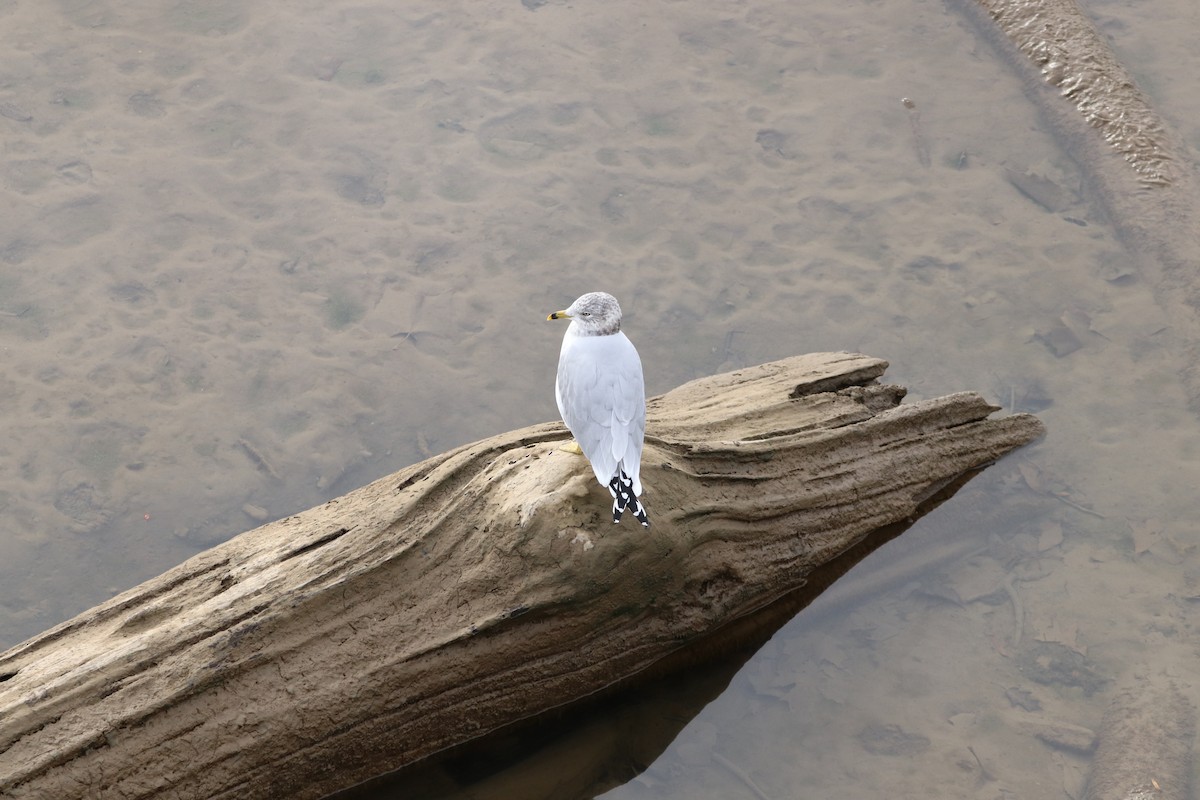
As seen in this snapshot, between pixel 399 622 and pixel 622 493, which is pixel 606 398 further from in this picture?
pixel 399 622

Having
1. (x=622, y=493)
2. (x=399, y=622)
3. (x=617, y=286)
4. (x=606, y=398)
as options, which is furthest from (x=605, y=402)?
(x=617, y=286)

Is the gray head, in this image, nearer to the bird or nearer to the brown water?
the bird

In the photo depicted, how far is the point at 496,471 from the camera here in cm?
399

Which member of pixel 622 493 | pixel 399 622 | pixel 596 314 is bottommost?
pixel 399 622

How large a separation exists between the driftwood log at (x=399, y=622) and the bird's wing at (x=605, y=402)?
21 cm

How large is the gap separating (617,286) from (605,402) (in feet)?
8.30

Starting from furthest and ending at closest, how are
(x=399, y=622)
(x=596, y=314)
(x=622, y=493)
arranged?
1. (x=399, y=622)
2. (x=596, y=314)
3. (x=622, y=493)

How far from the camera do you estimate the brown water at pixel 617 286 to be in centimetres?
472

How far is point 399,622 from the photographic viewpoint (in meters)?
3.85

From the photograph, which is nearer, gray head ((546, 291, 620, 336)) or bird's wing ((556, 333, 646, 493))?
bird's wing ((556, 333, 646, 493))

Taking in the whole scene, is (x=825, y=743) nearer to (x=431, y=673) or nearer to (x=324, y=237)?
(x=431, y=673)

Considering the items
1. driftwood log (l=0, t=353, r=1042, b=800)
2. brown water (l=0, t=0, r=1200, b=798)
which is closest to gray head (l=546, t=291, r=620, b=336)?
driftwood log (l=0, t=353, r=1042, b=800)

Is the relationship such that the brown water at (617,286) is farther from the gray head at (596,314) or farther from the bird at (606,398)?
the gray head at (596,314)

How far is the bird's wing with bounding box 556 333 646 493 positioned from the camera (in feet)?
11.5
